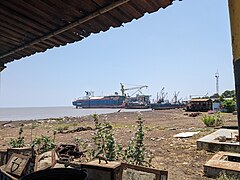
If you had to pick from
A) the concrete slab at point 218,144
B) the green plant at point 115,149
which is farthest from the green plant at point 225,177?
the concrete slab at point 218,144

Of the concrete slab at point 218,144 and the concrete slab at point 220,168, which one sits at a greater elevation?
the concrete slab at point 218,144

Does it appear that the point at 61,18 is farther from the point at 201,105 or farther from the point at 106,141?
the point at 201,105

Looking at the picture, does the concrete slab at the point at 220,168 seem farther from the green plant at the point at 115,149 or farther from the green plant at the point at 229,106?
the green plant at the point at 229,106

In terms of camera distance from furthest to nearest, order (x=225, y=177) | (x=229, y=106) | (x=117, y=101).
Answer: (x=117, y=101)
(x=229, y=106)
(x=225, y=177)

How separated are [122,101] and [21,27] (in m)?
105

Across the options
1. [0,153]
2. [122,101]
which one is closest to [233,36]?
[0,153]

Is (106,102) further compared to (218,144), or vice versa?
(106,102)

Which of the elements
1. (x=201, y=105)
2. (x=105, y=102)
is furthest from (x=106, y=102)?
(x=201, y=105)

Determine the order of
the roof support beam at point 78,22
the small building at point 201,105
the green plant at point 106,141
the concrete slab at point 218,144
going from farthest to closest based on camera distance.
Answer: the small building at point 201,105, the concrete slab at point 218,144, the green plant at point 106,141, the roof support beam at point 78,22

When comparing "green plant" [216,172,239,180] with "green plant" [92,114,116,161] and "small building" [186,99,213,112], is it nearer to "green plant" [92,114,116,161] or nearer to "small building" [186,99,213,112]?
"green plant" [92,114,116,161]

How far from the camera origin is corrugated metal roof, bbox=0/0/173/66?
248 centimetres

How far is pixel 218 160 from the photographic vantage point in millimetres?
5680

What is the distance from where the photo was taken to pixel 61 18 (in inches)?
112

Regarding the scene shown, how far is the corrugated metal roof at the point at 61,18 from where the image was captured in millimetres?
2482
